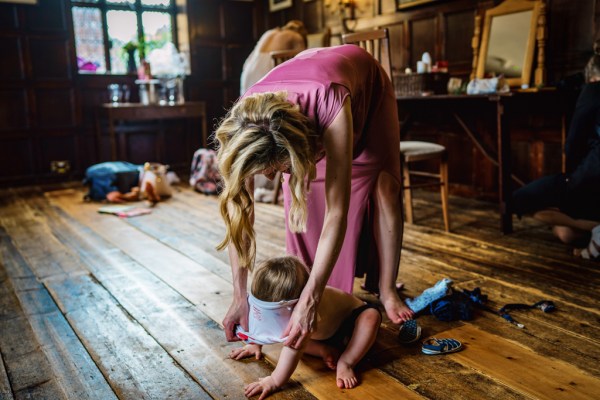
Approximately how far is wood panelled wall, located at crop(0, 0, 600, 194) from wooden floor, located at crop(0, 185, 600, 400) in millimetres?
988

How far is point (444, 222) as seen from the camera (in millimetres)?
3305

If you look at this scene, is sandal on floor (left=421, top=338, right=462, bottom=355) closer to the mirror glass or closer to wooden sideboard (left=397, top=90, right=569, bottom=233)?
wooden sideboard (left=397, top=90, right=569, bottom=233)

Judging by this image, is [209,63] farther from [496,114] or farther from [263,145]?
[263,145]

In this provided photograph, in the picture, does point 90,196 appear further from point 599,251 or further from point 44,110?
point 599,251

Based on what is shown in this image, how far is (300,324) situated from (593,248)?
177cm

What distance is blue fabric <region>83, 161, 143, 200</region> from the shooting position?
4.54 metres

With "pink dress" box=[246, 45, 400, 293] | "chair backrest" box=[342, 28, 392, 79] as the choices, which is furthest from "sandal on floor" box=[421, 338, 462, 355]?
"chair backrest" box=[342, 28, 392, 79]

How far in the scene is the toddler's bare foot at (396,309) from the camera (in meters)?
1.96

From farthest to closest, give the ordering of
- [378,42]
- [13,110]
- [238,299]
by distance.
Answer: [13,110], [378,42], [238,299]

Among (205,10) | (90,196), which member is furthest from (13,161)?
(205,10)

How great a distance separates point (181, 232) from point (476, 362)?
219cm

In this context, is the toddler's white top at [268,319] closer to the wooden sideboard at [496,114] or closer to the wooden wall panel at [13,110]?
the wooden sideboard at [496,114]

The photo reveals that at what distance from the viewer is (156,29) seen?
237 inches

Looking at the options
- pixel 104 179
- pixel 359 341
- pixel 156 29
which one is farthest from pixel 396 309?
pixel 156 29
